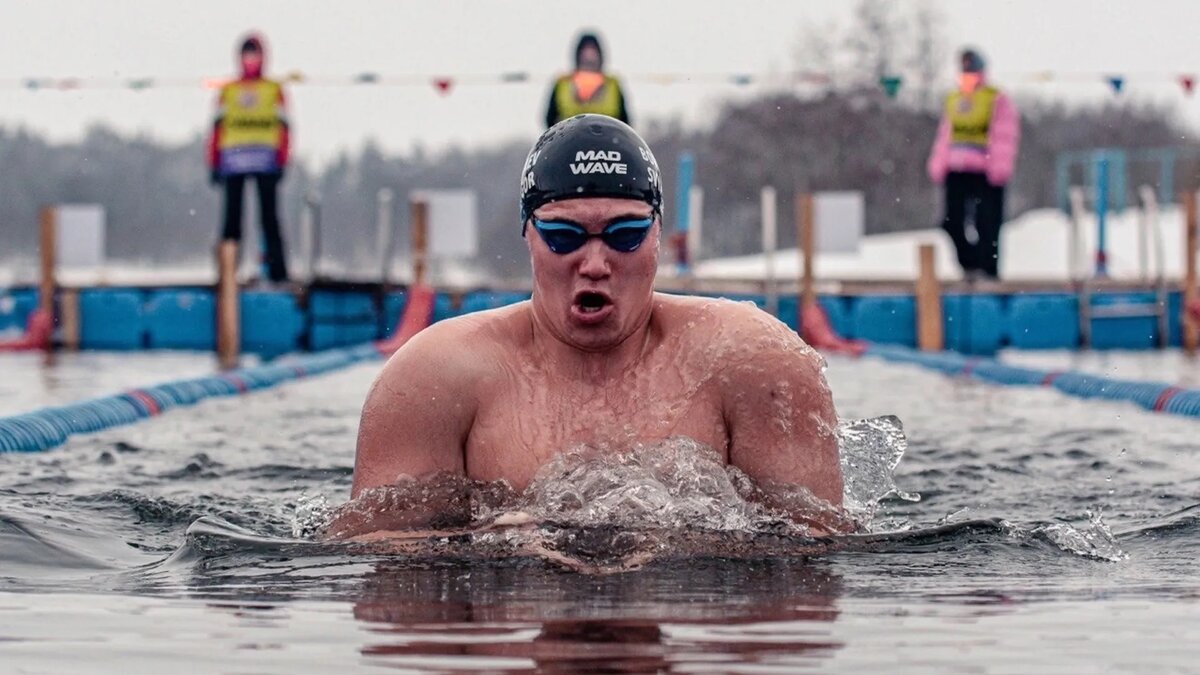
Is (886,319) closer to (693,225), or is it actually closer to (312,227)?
(693,225)

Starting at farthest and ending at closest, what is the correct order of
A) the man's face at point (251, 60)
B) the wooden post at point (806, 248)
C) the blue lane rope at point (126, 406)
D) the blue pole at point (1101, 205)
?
the blue pole at point (1101, 205), the man's face at point (251, 60), the wooden post at point (806, 248), the blue lane rope at point (126, 406)

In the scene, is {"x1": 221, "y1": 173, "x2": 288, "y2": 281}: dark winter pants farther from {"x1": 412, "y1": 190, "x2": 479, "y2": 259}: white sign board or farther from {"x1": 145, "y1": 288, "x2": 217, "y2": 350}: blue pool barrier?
{"x1": 412, "y1": 190, "x2": 479, "y2": 259}: white sign board

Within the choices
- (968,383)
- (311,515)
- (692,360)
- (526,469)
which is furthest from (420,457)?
(968,383)

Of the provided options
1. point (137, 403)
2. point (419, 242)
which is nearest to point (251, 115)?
point (419, 242)

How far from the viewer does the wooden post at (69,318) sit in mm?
16656

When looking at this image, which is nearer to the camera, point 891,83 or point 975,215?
point 975,215

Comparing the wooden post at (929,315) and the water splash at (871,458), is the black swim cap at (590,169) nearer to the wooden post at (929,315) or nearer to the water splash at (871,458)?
the water splash at (871,458)

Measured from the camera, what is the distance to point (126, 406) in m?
8.36

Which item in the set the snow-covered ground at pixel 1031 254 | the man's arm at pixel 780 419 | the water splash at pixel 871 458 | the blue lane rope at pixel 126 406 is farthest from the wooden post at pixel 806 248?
the snow-covered ground at pixel 1031 254

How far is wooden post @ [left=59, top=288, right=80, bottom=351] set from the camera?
1666cm

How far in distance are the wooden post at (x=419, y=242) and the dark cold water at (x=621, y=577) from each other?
32.5ft

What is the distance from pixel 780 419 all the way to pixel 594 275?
523 mm

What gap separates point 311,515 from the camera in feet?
15.9

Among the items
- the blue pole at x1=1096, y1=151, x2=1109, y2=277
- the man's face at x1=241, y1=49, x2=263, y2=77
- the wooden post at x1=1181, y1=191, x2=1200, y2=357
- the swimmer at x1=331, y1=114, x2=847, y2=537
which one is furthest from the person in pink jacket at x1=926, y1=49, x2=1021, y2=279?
the swimmer at x1=331, y1=114, x2=847, y2=537
